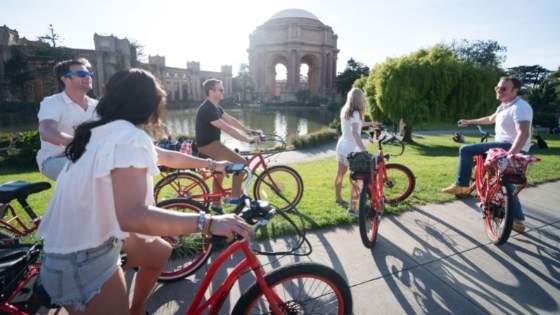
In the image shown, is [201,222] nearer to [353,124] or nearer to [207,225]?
[207,225]

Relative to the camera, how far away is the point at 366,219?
3.91 meters

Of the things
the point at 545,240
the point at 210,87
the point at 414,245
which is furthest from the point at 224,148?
the point at 545,240

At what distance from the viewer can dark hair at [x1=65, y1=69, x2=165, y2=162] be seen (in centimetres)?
156

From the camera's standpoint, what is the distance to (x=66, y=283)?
1503 mm

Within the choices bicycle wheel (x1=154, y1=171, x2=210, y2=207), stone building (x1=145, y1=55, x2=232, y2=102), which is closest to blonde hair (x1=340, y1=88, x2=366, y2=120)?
bicycle wheel (x1=154, y1=171, x2=210, y2=207)

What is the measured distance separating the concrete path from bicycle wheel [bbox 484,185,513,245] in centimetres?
13

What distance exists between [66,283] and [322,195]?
16.2ft

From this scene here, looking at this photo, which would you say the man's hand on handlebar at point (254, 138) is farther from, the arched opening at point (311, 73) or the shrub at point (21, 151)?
the arched opening at point (311, 73)

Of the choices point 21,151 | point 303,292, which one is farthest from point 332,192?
point 21,151

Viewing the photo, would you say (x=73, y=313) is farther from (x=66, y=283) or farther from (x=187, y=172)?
(x=187, y=172)

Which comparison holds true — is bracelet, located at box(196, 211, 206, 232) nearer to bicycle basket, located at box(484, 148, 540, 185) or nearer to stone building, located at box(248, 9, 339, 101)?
bicycle basket, located at box(484, 148, 540, 185)

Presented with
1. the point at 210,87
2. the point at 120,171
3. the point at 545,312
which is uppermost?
the point at 210,87

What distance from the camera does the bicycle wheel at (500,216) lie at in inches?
148

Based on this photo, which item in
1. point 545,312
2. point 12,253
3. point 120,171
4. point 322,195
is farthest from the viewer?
point 322,195
